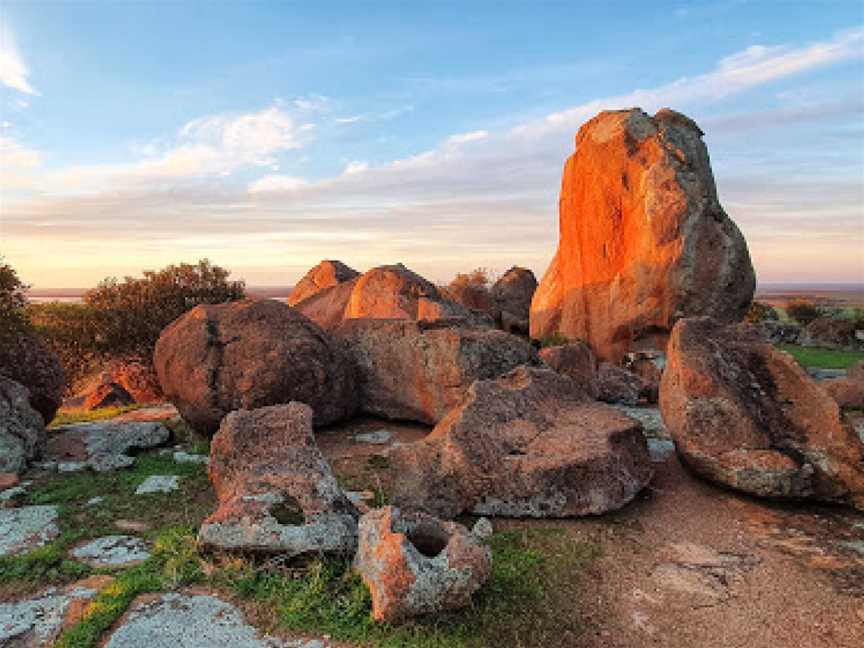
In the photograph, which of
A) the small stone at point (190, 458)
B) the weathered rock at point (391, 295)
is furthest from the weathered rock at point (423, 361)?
the weathered rock at point (391, 295)

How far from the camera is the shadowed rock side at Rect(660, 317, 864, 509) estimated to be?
972 centimetres

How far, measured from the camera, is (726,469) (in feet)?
32.7

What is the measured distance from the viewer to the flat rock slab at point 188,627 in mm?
6363

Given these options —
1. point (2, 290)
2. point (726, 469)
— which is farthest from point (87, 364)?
point (726, 469)

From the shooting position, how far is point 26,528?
363 inches

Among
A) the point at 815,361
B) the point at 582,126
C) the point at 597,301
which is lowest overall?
the point at 815,361

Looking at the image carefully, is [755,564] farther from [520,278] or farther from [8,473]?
[520,278]

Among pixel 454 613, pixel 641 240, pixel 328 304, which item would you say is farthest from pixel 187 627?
pixel 641 240

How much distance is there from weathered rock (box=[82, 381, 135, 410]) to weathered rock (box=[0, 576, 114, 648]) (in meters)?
17.4

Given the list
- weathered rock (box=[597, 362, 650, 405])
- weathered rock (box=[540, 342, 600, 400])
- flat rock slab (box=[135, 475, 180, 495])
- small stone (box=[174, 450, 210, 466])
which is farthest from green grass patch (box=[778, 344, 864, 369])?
flat rock slab (box=[135, 475, 180, 495])

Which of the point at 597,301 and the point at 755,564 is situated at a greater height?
the point at 597,301

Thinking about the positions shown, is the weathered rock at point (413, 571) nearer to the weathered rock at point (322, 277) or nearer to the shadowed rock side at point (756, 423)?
the shadowed rock side at point (756, 423)

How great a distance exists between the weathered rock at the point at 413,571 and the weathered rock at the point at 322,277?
20.9 metres

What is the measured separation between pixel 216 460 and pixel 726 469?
7371 mm
